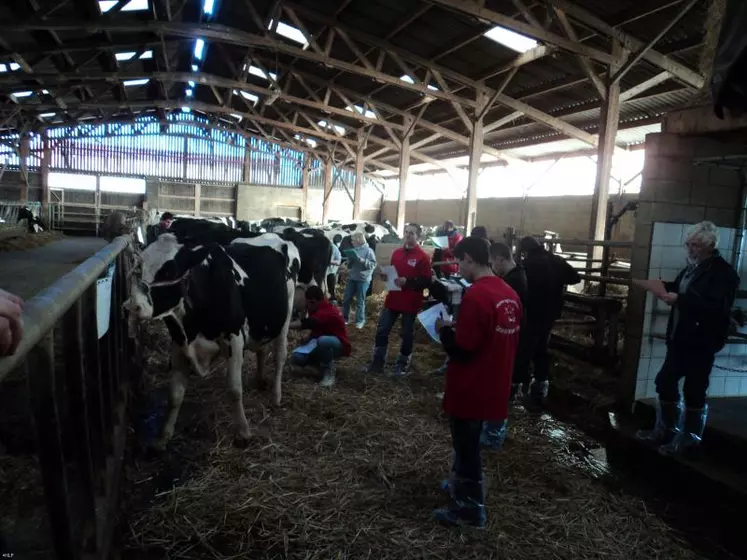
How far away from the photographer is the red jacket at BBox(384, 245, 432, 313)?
568 centimetres

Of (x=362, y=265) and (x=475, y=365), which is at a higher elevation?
(x=362, y=265)

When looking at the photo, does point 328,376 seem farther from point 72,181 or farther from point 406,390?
point 72,181

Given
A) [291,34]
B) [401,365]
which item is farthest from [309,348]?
[291,34]

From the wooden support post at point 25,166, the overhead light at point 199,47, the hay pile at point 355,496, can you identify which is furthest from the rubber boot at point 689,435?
the wooden support post at point 25,166

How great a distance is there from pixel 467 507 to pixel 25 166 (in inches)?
1009

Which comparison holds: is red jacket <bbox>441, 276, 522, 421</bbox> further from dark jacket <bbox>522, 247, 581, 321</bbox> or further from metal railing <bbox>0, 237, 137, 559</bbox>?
dark jacket <bbox>522, 247, 581, 321</bbox>

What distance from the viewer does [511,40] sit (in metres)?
9.48

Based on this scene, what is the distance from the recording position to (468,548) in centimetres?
284

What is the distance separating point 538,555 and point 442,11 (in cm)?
878

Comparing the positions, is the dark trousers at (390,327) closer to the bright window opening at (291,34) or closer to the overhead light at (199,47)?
the bright window opening at (291,34)

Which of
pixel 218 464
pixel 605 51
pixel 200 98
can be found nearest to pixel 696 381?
pixel 218 464

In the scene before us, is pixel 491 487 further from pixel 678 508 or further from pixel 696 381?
pixel 696 381

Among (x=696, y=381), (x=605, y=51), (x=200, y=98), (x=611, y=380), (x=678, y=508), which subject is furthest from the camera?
(x=200, y=98)

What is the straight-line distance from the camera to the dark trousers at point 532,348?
5.06 meters
